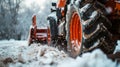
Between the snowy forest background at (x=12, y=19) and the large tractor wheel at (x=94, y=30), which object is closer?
the large tractor wheel at (x=94, y=30)

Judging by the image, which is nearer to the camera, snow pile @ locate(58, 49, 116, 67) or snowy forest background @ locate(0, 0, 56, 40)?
snow pile @ locate(58, 49, 116, 67)

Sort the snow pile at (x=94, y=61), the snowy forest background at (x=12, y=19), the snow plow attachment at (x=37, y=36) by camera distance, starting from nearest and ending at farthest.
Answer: the snow pile at (x=94, y=61), the snow plow attachment at (x=37, y=36), the snowy forest background at (x=12, y=19)

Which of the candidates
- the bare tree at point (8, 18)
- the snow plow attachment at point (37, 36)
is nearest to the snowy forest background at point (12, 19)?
the bare tree at point (8, 18)

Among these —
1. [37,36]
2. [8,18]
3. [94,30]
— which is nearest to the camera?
[94,30]

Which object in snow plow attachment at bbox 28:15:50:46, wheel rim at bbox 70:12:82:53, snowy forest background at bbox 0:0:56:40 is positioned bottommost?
snowy forest background at bbox 0:0:56:40

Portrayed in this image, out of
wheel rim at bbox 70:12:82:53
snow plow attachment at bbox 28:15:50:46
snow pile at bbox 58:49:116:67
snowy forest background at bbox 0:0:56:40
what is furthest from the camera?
snowy forest background at bbox 0:0:56:40

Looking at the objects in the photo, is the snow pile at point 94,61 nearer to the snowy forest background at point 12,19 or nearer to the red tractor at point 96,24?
the red tractor at point 96,24

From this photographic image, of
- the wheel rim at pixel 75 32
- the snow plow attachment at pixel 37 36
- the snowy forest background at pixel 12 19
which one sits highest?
the wheel rim at pixel 75 32

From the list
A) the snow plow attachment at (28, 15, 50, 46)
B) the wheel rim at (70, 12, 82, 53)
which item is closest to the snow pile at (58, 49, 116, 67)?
the wheel rim at (70, 12, 82, 53)

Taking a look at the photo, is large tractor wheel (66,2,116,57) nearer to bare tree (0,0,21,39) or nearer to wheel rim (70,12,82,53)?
wheel rim (70,12,82,53)

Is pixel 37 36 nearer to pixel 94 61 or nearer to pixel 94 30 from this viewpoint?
pixel 94 30

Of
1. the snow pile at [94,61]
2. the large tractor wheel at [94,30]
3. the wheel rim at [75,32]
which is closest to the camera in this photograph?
the snow pile at [94,61]

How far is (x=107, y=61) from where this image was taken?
5125 millimetres

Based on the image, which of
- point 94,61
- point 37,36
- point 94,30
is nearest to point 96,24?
point 94,30
